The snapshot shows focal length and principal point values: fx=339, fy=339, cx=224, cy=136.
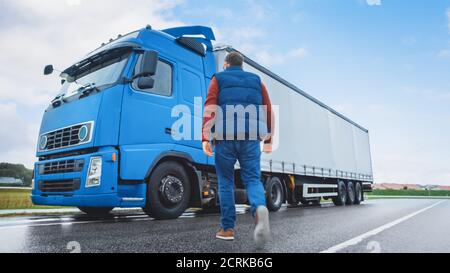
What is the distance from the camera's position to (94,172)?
4.72m

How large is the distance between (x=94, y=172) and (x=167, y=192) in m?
1.18

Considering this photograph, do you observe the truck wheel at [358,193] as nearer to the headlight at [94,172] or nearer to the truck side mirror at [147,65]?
the truck side mirror at [147,65]

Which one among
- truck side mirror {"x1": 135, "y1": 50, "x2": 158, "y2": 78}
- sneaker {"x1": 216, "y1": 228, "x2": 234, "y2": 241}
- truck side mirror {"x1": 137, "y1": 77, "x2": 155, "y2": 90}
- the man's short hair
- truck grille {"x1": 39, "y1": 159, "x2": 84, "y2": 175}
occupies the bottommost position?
sneaker {"x1": 216, "y1": 228, "x2": 234, "y2": 241}

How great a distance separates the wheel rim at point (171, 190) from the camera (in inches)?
210

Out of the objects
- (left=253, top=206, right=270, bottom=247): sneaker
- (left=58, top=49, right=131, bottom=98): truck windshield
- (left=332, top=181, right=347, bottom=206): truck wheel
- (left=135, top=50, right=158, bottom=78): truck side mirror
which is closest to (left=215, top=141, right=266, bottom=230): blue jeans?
(left=253, top=206, right=270, bottom=247): sneaker

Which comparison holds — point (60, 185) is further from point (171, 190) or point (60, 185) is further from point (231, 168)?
point (231, 168)

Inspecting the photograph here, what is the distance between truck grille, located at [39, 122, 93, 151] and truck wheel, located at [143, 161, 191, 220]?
1.15m

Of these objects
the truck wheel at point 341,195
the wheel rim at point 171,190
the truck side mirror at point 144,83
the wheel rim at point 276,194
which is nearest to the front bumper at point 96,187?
the wheel rim at point 171,190

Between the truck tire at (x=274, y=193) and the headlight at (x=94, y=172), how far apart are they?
14.3 ft

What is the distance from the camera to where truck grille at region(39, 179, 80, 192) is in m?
4.83

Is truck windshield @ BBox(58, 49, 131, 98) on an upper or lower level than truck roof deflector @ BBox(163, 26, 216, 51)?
lower

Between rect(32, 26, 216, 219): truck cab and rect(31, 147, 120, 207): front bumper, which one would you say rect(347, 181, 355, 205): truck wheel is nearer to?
rect(32, 26, 216, 219): truck cab

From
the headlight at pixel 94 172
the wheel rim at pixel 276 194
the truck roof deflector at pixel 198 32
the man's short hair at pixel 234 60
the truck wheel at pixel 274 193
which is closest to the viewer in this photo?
the man's short hair at pixel 234 60
